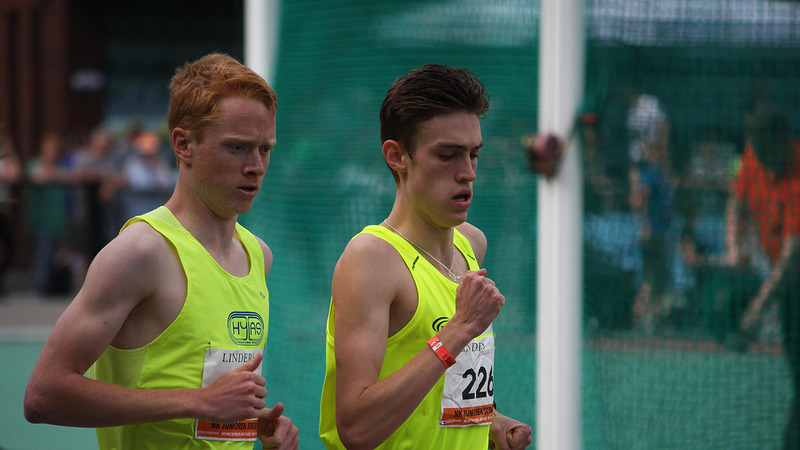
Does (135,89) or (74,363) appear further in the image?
(135,89)

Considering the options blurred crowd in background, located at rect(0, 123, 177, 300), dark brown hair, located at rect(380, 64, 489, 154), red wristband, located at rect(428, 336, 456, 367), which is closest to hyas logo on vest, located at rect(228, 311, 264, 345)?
red wristband, located at rect(428, 336, 456, 367)

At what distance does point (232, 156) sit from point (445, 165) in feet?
1.80

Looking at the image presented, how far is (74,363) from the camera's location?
207 cm

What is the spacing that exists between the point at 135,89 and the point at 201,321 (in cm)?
1794

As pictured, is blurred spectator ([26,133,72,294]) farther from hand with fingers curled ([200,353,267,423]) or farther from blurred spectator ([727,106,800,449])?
hand with fingers curled ([200,353,267,423])

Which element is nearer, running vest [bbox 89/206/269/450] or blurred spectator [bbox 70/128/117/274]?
running vest [bbox 89/206/269/450]

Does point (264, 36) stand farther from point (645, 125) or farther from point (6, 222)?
point (6, 222)

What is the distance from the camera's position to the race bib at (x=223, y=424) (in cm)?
224

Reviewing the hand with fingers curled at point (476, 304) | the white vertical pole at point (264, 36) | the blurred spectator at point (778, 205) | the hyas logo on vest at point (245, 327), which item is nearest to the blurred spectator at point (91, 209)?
the white vertical pole at point (264, 36)

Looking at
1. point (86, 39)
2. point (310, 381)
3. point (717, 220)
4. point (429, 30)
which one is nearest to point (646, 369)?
point (717, 220)

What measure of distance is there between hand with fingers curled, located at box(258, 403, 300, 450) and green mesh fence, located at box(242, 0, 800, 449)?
7.26 feet

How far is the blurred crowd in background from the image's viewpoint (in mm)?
11836

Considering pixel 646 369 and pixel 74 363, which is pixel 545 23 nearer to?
Result: pixel 646 369

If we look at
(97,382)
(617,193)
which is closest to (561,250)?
(617,193)
